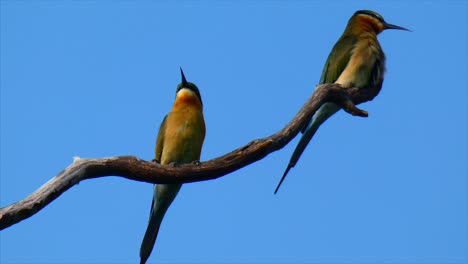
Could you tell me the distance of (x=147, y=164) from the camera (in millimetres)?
4375

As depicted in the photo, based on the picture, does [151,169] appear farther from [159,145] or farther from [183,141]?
[159,145]

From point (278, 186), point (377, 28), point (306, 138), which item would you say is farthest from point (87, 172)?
point (377, 28)

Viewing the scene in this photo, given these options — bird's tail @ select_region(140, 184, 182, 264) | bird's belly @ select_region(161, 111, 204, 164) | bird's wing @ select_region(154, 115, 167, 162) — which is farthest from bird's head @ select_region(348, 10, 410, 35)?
bird's tail @ select_region(140, 184, 182, 264)

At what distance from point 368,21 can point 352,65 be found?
77 cm

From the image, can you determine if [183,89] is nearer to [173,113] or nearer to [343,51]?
[173,113]

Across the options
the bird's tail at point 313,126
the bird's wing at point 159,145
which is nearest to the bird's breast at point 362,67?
the bird's tail at point 313,126

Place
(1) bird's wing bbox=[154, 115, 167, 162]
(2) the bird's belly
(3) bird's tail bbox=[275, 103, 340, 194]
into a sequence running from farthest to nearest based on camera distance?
(1) bird's wing bbox=[154, 115, 167, 162], (2) the bird's belly, (3) bird's tail bbox=[275, 103, 340, 194]

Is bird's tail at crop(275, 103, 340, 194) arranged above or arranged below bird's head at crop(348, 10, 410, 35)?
below

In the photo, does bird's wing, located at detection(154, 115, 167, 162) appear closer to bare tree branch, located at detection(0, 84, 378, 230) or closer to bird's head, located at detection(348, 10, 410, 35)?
bare tree branch, located at detection(0, 84, 378, 230)

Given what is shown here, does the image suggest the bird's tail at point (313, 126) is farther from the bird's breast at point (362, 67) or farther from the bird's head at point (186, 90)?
the bird's head at point (186, 90)

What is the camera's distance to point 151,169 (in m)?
4.39

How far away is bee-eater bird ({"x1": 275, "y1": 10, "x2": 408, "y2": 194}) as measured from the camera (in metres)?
5.66

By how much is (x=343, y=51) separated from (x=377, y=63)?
26 centimetres

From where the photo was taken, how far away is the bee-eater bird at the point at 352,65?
5656 mm
